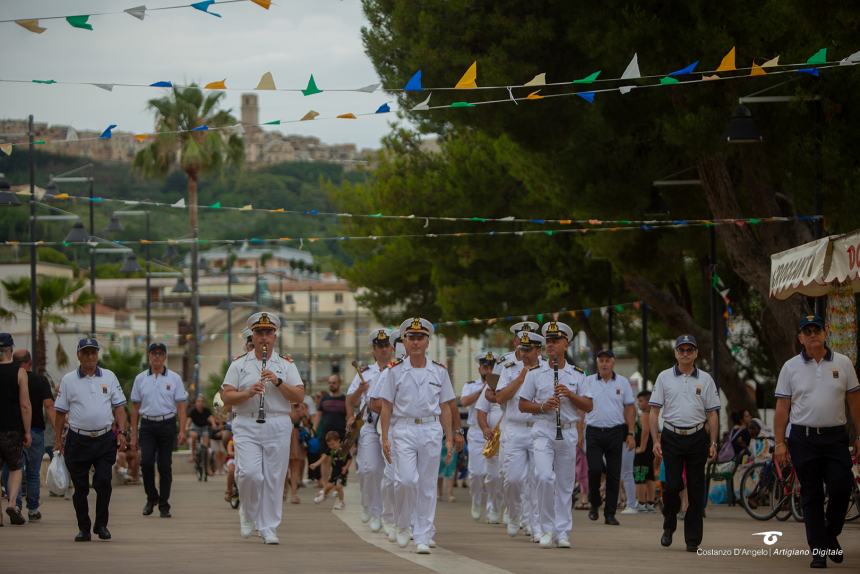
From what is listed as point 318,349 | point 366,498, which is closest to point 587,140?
point 366,498

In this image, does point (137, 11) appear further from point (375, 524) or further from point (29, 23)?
point (375, 524)

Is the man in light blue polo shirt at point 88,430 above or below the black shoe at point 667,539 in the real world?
above

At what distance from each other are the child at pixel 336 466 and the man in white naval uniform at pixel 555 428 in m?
5.61

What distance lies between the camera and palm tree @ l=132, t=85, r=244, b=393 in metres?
57.7

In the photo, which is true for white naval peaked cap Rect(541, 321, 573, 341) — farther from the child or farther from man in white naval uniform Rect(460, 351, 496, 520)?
the child

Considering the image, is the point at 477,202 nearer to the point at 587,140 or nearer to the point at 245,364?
the point at 587,140

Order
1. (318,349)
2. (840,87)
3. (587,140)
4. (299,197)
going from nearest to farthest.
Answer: (840,87) → (587,140) → (318,349) → (299,197)

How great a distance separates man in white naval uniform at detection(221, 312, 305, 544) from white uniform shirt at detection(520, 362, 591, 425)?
2256 millimetres

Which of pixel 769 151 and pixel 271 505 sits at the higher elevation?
pixel 769 151

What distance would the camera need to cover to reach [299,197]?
175875 mm

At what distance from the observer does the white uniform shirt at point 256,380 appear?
562 inches

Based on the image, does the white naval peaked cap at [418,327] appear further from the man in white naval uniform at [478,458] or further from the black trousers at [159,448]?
the man in white naval uniform at [478,458]

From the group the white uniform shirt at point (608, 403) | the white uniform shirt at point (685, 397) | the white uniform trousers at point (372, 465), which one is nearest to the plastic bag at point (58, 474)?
the white uniform trousers at point (372, 465)

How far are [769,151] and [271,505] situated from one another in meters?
13.0
